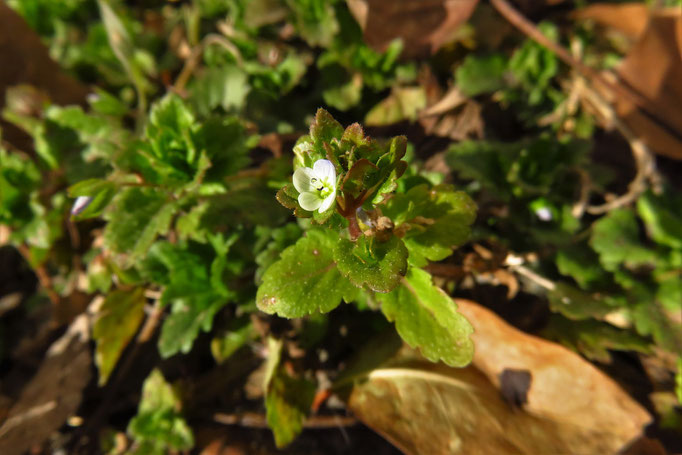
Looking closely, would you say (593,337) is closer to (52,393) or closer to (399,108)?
(399,108)

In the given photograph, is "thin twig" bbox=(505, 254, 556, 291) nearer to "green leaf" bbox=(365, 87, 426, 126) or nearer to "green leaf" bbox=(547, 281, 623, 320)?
"green leaf" bbox=(547, 281, 623, 320)

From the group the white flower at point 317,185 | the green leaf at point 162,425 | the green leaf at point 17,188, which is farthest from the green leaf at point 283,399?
the green leaf at point 17,188

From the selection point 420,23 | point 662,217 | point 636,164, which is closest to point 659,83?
point 636,164

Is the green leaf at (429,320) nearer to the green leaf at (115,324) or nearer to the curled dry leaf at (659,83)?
the green leaf at (115,324)

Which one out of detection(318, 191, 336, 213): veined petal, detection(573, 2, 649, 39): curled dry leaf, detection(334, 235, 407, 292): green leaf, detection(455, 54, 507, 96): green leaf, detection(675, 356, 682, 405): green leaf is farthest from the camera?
detection(573, 2, 649, 39): curled dry leaf

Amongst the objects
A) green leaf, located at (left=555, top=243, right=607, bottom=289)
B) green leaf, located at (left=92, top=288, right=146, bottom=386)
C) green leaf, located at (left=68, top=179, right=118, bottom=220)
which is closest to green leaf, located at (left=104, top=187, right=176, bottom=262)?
green leaf, located at (left=68, top=179, right=118, bottom=220)

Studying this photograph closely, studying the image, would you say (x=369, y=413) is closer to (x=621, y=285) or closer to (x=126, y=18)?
(x=621, y=285)
